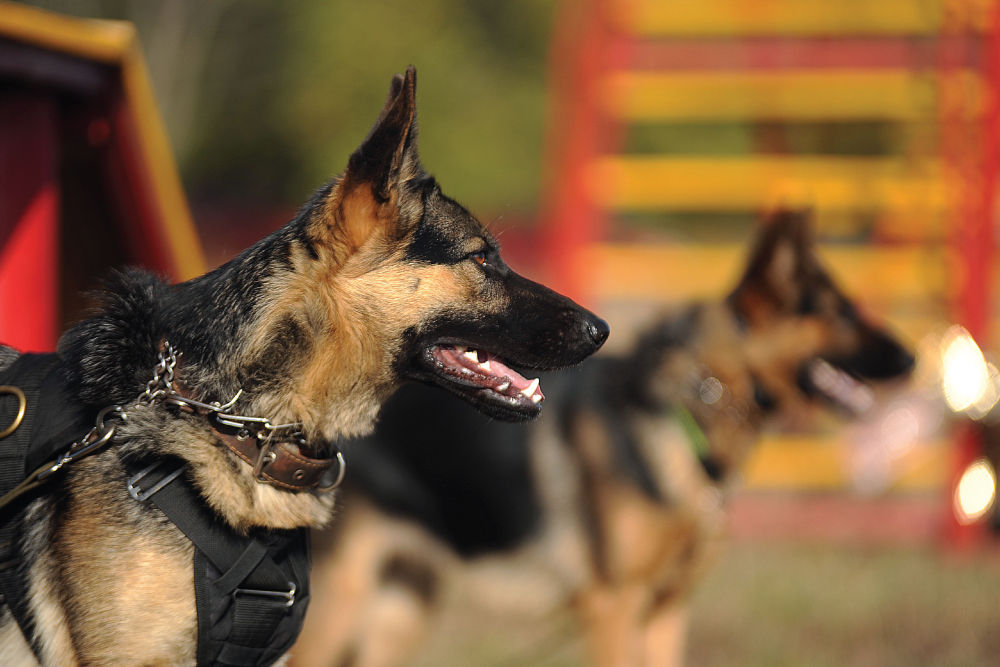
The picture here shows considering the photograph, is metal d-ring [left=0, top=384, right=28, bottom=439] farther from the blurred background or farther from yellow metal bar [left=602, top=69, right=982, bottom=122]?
yellow metal bar [left=602, top=69, right=982, bottom=122]

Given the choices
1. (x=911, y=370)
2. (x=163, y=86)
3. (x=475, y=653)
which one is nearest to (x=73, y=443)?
(x=475, y=653)

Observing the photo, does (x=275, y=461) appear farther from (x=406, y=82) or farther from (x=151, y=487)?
(x=406, y=82)

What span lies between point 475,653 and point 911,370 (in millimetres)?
2466

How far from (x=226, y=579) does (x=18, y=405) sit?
0.61 m

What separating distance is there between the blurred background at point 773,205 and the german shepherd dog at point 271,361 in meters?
0.67

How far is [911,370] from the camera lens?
4305mm

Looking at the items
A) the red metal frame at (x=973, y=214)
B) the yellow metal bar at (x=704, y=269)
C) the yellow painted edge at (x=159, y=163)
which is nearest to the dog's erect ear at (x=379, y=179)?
the yellow painted edge at (x=159, y=163)

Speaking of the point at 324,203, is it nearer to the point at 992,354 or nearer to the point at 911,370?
the point at 911,370

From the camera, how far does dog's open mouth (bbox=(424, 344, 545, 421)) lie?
2320 millimetres

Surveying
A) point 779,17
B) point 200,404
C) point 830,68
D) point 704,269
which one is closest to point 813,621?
point 704,269

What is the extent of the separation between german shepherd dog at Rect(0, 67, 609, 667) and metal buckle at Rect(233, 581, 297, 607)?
2.8 inches

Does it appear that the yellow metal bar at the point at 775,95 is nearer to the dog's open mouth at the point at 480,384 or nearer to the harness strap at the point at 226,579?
the dog's open mouth at the point at 480,384

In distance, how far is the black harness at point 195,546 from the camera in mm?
2012

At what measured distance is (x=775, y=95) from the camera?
7348 millimetres
